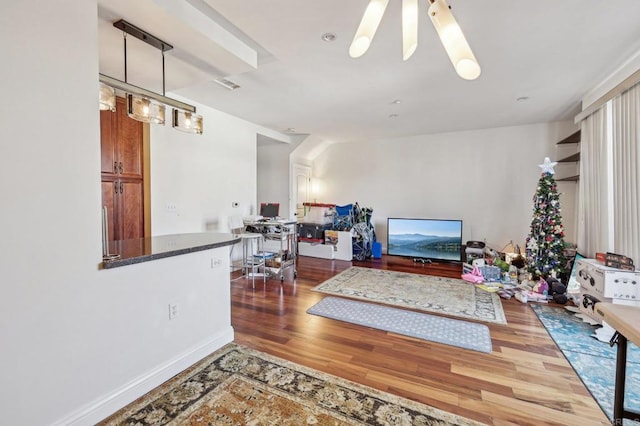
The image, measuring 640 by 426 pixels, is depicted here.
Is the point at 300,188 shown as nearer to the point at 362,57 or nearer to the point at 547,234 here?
the point at 362,57

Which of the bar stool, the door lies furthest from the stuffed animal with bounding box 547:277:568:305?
the door

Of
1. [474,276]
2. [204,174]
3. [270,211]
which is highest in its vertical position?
[204,174]

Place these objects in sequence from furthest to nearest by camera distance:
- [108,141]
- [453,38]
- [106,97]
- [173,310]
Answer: [108,141]
[173,310]
[106,97]
[453,38]

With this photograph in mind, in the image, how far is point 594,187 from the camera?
Answer: 148 inches

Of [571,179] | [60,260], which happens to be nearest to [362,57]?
[60,260]

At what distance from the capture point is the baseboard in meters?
1.59

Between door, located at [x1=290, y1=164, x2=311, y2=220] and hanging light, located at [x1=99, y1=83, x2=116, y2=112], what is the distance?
4763 mm

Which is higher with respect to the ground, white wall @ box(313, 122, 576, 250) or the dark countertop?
white wall @ box(313, 122, 576, 250)

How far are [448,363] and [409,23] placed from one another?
7.76ft

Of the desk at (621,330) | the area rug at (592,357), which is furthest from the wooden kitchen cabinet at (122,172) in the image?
the area rug at (592,357)

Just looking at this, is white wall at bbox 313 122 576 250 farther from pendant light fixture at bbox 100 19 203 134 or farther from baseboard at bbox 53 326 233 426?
baseboard at bbox 53 326 233 426

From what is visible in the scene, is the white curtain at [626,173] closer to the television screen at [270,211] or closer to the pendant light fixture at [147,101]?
the pendant light fixture at [147,101]

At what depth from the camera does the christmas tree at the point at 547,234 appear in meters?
4.05

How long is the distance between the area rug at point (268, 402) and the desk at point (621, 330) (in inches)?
27.6
